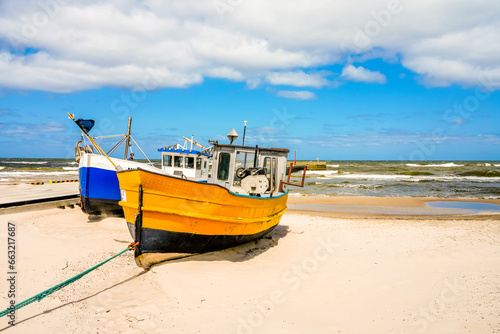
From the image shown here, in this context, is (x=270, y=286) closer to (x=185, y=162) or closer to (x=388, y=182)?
(x=185, y=162)

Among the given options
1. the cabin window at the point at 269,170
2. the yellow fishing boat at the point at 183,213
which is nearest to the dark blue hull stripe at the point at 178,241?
the yellow fishing boat at the point at 183,213

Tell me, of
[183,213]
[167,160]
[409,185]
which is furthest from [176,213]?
[409,185]

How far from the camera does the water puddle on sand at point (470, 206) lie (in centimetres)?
1684

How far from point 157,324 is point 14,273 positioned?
3555 mm

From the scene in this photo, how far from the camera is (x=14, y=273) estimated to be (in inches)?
247

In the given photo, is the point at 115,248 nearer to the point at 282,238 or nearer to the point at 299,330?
the point at 282,238

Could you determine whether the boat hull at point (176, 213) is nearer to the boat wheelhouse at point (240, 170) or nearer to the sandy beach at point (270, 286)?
the sandy beach at point (270, 286)

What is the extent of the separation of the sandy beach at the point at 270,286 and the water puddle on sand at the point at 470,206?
328 inches

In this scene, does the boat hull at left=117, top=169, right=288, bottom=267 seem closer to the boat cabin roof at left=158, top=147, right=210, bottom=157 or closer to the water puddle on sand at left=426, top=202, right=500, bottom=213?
the boat cabin roof at left=158, top=147, right=210, bottom=157

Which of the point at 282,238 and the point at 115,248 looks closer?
the point at 115,248

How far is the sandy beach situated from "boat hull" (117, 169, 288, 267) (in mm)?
484

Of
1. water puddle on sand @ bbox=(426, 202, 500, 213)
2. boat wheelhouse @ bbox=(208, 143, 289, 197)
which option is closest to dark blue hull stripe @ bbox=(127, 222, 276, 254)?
boat wheelhouse @ bbox=(208, 143, 289, 197)

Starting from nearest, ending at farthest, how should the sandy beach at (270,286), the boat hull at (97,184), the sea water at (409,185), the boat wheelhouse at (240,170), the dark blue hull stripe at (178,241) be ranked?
1. the sandy beach at (270,286)
2. the dark blue hull stripe at (178,241)
3. the boat wheelhouse at (240,170)
4. the boat hull at (97,184)
5. the sea water at (409,185)

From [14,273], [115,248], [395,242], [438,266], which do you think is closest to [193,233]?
[115,248]
